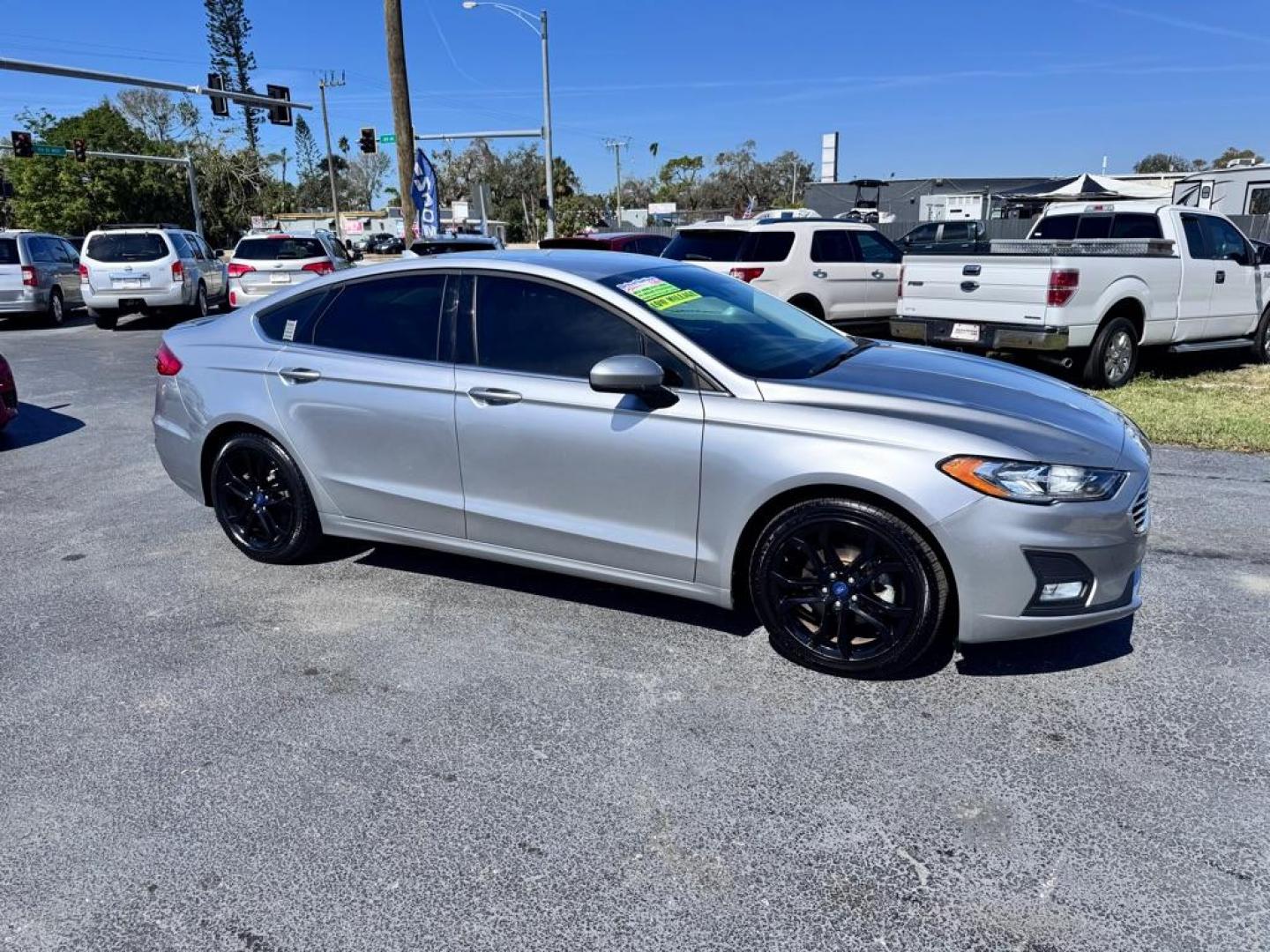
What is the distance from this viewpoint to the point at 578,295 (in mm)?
3988

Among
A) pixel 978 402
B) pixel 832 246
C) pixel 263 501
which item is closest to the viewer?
pixel 978 402

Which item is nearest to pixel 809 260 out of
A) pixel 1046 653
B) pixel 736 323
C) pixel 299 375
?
pixel 736 323

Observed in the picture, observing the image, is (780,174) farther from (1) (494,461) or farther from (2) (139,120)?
(1) (494,461)

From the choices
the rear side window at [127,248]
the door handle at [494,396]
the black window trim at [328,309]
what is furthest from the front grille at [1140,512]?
the rear side window at [127,248]

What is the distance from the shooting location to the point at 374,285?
14.9 ft

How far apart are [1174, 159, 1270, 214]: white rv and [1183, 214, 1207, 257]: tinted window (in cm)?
1857

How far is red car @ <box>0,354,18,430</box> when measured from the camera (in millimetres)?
7812

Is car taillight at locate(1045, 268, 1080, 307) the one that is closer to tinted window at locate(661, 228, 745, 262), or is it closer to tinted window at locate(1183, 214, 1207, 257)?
tinted window at locate(1183, 214, 1207, 257)

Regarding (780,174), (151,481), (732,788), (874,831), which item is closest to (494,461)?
(732,788)

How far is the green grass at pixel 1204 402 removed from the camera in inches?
287

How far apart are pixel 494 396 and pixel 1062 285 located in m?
6.57

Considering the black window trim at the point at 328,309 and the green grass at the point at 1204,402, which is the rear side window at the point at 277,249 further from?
the green grass at the point at 1204,402

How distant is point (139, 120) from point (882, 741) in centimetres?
9858

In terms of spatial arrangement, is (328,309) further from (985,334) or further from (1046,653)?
(985,334)
